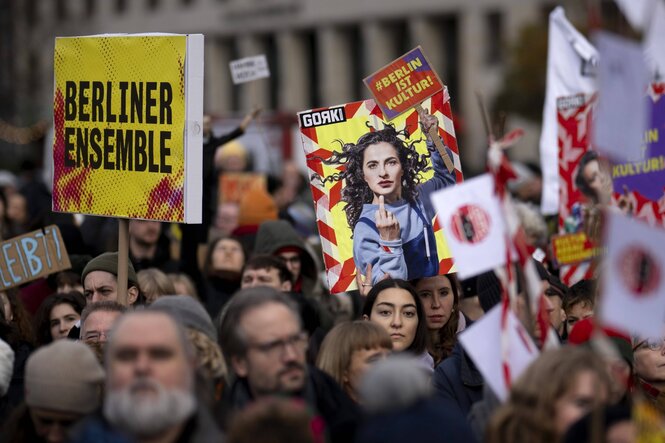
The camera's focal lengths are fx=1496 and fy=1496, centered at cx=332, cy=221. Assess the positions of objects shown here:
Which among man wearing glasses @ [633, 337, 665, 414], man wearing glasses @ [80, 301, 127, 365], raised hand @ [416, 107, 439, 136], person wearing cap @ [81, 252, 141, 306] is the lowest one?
man wearing glasses @ [633, 337, 665, 414]

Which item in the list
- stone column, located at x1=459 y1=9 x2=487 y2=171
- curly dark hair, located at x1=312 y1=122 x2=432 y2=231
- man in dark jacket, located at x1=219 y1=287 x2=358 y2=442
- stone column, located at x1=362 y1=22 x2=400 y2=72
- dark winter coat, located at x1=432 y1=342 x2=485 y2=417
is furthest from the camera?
stone column, located at x1=362 y1=22 x2=400 y2=72

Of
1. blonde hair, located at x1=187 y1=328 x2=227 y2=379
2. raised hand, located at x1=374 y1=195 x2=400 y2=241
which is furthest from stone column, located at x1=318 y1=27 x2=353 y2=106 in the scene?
blonde hair, located at x1=187 y1=328 x2=227 y2=379

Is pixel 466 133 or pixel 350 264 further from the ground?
pixel 466 133

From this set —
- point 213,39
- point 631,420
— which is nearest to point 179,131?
point 631,420

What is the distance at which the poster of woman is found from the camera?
8133mm

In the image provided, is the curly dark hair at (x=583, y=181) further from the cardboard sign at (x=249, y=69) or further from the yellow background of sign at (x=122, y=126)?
the yellow background of sign at (x=122, y=126)

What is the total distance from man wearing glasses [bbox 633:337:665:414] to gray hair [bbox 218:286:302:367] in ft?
7.84

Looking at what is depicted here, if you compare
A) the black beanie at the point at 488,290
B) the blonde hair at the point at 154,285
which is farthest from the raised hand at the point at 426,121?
the blonde hair at the point at 154,285

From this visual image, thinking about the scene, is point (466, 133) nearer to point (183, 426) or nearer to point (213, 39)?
point (213, 39)

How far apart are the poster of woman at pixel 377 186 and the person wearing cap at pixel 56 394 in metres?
2.86

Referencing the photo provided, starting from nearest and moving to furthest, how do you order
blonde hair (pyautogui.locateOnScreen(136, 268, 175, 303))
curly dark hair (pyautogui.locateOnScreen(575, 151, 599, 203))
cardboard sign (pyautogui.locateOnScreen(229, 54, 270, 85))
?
blonde hair (pyautogui.locateOnScreen(136, 268, 175, 303)), curly dark hair (pyautogui.locateOnScreen(575, 151, 599, 203)), cardboard sign (pyautogui.locateOnScreen(229, 54, 270, 85))

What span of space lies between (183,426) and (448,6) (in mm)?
52276

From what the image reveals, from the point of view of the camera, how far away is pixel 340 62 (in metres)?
62.5

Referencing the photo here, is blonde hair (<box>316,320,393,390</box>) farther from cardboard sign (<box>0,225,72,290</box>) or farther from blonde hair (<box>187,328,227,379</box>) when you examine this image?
cardboard sign (<box>0,225,72,290</box>)
